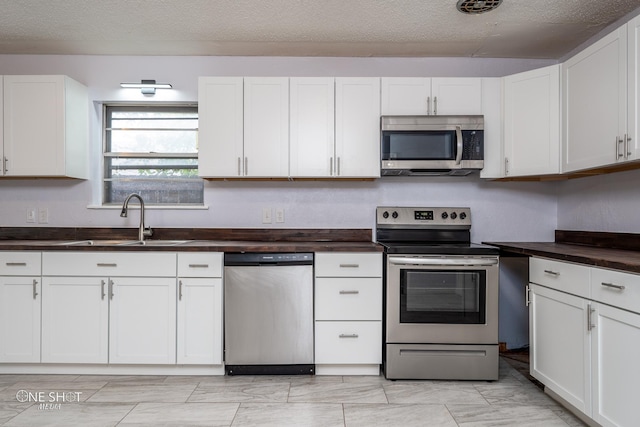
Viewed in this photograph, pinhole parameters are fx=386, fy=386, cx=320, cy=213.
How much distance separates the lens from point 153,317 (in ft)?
8.39

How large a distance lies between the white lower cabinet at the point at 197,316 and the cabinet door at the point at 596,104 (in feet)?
8.03

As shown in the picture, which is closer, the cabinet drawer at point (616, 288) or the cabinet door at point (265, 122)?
the cabinet drawer at point (616, 288)

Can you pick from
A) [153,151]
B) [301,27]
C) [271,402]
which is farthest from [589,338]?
[153,151]

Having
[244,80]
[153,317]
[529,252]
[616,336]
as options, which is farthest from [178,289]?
[616,336]

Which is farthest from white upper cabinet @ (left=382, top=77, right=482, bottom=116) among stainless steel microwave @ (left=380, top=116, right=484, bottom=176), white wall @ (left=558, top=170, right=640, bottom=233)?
white wall @ (left=558, top=170, right=640, bottom=233)

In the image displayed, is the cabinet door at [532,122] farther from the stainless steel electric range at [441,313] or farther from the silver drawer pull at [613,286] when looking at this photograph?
the silver drawer pull at [613,286]

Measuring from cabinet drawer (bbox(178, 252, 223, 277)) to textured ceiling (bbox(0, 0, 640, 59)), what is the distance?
157cm

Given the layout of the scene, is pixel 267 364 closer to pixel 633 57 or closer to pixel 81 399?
pixel 81 399

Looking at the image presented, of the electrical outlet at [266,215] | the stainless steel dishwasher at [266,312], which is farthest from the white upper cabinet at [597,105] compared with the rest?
the electrical outlet at [266,215]

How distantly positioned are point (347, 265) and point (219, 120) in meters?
1.41

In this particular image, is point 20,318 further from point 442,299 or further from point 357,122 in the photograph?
point 442,299

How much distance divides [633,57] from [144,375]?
3.41 metres

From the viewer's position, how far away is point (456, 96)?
285 cm

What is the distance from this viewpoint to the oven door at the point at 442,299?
2492mm
